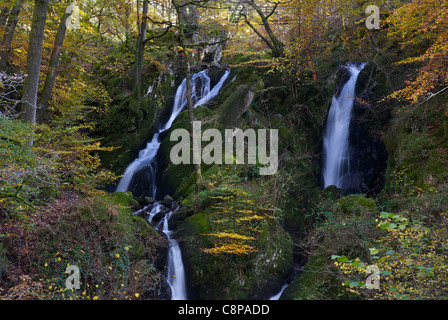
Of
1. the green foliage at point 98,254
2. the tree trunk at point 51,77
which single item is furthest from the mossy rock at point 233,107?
the green foliage at point 98,254

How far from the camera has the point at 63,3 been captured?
9438 mm

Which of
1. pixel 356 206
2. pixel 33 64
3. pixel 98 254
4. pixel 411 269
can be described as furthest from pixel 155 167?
pixel 411 269

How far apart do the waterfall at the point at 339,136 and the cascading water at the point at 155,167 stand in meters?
5.21

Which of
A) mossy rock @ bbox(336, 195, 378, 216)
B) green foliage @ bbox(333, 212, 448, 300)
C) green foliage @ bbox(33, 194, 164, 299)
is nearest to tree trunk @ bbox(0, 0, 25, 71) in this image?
green foliage @ bbox(33, 194, 164, 299)

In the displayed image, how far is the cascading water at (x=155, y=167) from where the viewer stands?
680 cm

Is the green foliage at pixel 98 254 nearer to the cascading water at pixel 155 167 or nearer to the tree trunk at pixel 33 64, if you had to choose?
the cascading water at pixel 155 167

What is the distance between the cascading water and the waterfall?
205 inches

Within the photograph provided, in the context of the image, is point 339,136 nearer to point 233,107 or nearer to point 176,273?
point 233,107

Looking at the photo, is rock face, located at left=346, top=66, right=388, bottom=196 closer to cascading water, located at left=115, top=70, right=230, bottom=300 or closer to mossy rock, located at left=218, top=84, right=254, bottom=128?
mossy rock, located at left=218, top=84, right=254, bottom=128

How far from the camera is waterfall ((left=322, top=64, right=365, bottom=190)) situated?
11.6m

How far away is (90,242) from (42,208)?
105 centimetres

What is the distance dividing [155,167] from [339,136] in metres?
7.45

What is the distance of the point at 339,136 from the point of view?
1192 cm
